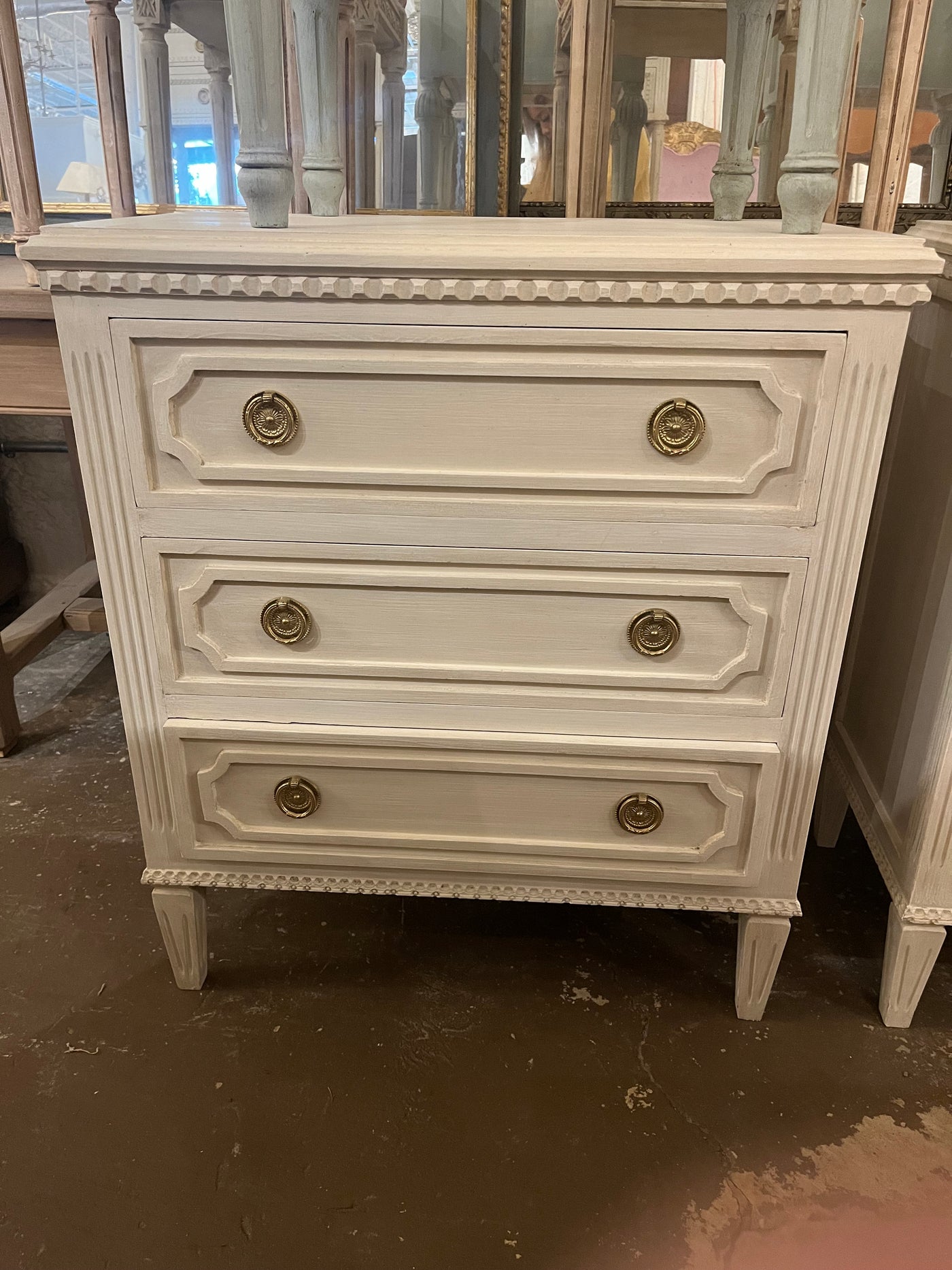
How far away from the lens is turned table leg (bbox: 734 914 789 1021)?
1.20 metres

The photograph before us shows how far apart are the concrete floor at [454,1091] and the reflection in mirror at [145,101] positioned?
145 centimetres

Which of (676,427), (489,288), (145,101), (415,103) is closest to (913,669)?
(676,427)

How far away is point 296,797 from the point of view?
1165 mm

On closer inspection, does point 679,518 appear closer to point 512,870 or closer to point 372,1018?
point 512,870

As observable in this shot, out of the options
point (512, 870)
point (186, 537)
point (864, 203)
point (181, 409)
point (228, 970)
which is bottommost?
point (228, 970)

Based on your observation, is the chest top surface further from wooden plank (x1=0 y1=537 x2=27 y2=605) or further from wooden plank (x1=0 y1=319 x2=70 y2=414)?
wooden plank (x1=0 y1=537 x2=27 y2=605)

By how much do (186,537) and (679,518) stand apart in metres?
0.57

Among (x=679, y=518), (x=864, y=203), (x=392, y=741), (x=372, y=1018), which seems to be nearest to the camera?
(x=679, y=518)

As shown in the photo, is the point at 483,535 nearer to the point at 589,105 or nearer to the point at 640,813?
the point at 640,813

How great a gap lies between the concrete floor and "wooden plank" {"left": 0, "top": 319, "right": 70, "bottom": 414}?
31.0 inches

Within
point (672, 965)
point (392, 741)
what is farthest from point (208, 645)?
point (672, 965)

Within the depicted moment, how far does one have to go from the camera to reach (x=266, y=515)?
102 cm

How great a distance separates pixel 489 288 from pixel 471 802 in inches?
24.4

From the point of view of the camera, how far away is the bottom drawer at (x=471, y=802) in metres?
1.11
